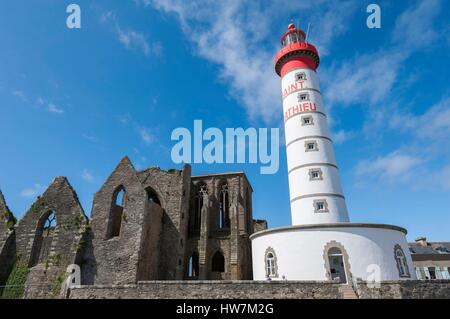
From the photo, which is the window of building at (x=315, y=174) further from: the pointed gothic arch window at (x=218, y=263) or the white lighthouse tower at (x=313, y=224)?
the pointed gothic arch window at (x=218, y=263)

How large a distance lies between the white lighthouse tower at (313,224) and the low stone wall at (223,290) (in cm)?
127

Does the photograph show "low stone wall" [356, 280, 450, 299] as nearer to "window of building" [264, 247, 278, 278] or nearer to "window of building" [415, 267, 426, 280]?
"window of building" [264, 247, 278, 278]

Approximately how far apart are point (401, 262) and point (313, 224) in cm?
553

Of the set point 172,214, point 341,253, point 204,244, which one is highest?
point 172,214

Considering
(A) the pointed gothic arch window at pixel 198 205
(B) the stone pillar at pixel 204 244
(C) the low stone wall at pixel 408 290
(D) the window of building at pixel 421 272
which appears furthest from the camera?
(D) the window of building at pixel 421 272

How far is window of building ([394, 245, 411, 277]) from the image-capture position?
16.5m

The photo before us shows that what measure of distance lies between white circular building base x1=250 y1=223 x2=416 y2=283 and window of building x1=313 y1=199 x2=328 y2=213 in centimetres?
307

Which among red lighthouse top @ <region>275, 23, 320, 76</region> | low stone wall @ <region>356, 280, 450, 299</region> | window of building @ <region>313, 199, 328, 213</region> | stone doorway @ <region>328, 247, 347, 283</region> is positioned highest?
red lighthouse top @ <region>275, 23, 320, 76</region>

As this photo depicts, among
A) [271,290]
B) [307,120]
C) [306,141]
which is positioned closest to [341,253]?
[271,290]

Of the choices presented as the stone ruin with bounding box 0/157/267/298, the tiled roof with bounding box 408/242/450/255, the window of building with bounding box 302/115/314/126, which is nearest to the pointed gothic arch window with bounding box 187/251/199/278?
the stone ruin with bounding box 0/157/267/298

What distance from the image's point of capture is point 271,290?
1358cm

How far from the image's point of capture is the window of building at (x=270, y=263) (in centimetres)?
1720

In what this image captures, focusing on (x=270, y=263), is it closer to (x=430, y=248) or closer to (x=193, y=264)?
(x=193, y=264)

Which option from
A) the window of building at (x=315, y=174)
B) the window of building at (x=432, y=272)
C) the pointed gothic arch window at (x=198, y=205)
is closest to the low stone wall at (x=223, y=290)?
the window of building at (x=315, y=174)
